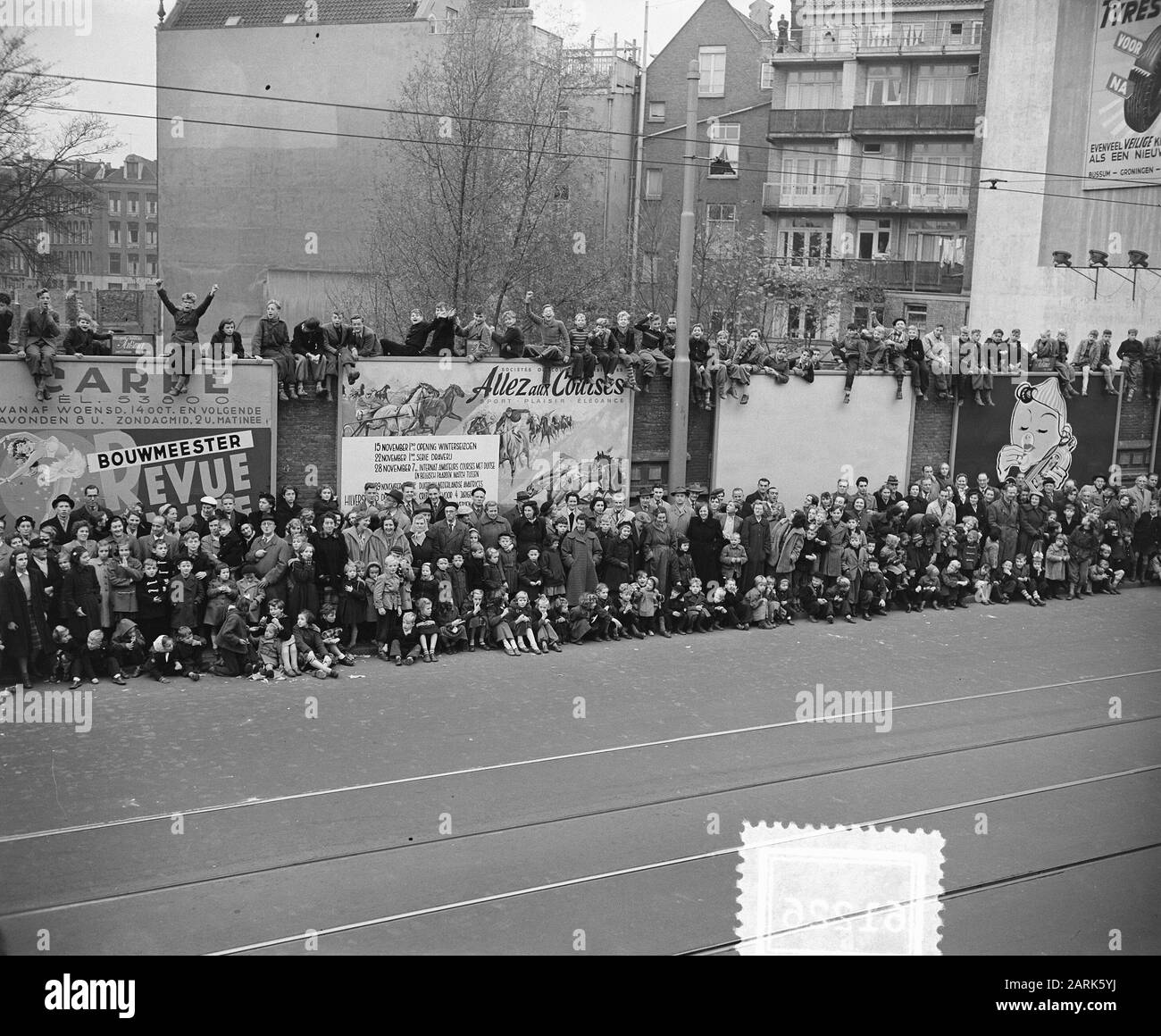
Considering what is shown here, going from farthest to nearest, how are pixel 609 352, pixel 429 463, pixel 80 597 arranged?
pixel 609 352 → pixel 429 463 → pixel 80 597

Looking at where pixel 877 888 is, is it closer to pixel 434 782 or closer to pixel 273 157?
pixel 434 782

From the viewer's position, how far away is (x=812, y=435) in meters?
23.4

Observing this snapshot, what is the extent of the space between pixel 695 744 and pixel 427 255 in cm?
2258

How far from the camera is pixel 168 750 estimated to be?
43.0 ft

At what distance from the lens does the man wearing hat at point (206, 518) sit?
17.0 metres

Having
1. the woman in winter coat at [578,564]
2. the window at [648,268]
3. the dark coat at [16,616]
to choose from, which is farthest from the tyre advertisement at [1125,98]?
the dark coat at [16,616]

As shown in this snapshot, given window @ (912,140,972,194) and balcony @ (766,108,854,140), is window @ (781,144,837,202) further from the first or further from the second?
window @ (912,140,972,194)

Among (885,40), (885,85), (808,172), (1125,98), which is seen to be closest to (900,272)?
(808,172)

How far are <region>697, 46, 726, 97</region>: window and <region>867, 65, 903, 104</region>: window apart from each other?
601 cm

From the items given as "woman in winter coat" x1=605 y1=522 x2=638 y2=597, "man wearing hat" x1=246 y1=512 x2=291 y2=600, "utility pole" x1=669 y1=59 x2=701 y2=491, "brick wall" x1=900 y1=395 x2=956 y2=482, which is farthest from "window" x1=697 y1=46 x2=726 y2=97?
"man wearing hat" x1=246 y1=512 x2=291 y2=600

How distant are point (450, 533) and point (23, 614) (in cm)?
554

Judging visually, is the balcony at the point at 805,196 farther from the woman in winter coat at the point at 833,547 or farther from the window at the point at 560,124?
the woman in winter coat at the point at 833,547

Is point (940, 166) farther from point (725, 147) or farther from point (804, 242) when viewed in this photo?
point (725, 147)
